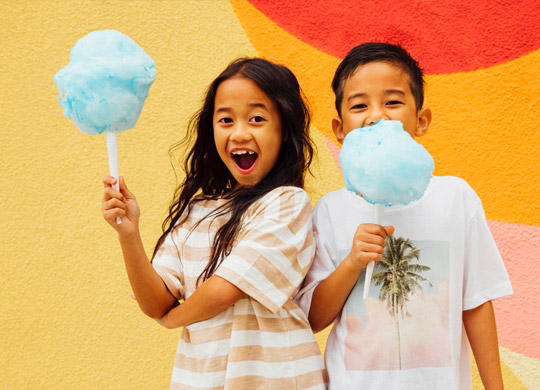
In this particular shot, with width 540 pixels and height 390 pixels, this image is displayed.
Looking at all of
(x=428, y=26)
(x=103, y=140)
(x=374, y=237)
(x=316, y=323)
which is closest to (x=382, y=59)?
(x=374, y=237)

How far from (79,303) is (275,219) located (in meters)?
1.23

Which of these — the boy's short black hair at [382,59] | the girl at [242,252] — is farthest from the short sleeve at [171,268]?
the boy's short black hair at [382,59]

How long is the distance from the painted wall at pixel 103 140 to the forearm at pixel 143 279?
0.87 metres

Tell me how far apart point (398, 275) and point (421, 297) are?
0.25 ft

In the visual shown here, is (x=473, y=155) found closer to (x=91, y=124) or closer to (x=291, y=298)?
(x=291, y=298)

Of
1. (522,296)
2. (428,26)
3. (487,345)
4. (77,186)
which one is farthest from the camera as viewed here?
(77,186)

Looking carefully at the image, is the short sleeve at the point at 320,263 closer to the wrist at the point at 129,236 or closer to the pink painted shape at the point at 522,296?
the wrist at the point at 129,236

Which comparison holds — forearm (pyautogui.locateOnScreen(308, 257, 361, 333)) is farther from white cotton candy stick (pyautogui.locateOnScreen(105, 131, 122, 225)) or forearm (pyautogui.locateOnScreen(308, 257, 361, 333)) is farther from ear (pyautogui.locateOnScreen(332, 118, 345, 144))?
white cotton candy stick (pyautogui.locateOnScreen(105, 131, 122, 225))

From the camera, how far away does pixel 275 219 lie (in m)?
1.54

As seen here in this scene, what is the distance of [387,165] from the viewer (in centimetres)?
134

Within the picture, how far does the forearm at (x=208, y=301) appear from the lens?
4.79 feet

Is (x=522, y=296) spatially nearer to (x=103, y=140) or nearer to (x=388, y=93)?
(x=388, y=93)

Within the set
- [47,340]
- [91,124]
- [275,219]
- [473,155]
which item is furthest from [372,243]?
[47,340]

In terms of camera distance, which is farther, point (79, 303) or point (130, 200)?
point (79, 303)
